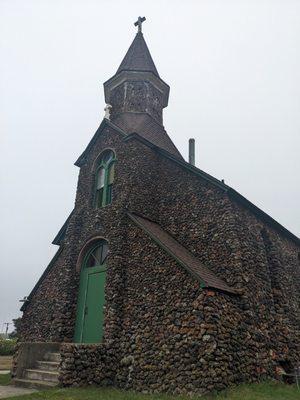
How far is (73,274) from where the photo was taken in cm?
1406

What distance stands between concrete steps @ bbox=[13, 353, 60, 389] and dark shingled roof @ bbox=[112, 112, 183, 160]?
10293 mm

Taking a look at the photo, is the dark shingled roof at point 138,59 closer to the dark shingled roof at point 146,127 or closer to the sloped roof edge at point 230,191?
the dark shingled roof at point 146,127

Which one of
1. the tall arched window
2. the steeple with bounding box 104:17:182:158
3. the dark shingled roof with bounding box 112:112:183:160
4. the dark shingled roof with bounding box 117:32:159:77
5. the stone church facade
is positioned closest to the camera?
the stone church facade

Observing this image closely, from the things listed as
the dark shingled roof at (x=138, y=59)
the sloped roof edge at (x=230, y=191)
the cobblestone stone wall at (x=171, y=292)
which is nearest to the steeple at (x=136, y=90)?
the dark shingled roof at (x=138, y=59)

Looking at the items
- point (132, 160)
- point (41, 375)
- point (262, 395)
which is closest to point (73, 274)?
point (41, 375)

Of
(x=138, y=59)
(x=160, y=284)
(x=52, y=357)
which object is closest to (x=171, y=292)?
(x=160, y=284)

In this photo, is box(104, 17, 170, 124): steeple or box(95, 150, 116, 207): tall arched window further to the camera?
box(104, 17, 170, 124): steeple

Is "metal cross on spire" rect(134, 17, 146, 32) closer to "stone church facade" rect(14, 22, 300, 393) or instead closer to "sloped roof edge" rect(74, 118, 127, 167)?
"stone church facade" rect(14, 22, 300, 393)

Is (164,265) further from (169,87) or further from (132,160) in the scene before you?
(169,87)

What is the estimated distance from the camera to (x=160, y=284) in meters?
10.8

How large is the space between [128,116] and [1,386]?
13.4 m

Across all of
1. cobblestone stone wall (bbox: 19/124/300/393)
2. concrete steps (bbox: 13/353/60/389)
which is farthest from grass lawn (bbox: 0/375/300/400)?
concrete steps (bbox: 13/353/60/389)

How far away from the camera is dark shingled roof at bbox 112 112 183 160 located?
1750cm

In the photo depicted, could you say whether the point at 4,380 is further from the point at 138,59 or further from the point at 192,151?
the point at 138,59
